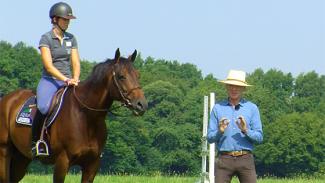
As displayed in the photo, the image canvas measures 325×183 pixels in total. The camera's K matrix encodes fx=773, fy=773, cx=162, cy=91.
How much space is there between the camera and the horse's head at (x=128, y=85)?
932 cm

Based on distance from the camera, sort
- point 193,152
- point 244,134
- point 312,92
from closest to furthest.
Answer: point 244,134
point 193,152
point 312,92

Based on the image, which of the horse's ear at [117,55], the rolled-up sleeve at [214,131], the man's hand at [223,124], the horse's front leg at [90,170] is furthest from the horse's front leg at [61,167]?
the man's hand at [223,124]

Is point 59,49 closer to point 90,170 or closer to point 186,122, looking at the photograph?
point 90,170

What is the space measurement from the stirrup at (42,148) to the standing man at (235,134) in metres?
2.44

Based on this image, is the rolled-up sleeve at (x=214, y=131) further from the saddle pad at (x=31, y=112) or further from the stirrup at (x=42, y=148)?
the stirrup at (x=42, y=148)

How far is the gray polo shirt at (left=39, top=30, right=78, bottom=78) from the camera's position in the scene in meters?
10.4

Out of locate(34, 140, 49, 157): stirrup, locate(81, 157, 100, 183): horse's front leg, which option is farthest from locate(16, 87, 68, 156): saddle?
locate(81, 157, 100, 183): horse's front leg

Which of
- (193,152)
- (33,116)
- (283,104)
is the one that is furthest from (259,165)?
(33,116)

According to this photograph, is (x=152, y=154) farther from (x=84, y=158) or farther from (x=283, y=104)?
(x=84, y=158)

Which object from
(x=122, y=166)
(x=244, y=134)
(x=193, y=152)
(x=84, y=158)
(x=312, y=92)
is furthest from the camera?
(x=312, y=92)

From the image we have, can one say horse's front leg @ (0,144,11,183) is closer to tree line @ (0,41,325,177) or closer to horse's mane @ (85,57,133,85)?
horse's mane @ (85,57,133,85)

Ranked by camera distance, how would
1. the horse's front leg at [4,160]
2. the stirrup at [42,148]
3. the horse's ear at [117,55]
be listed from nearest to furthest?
the horse's ear at [117,55], the stirrup at [42,148], the horse's front leg at [4,160]

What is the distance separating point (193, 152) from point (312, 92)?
26222 millimetres

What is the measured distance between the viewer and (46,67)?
10.2 metres
